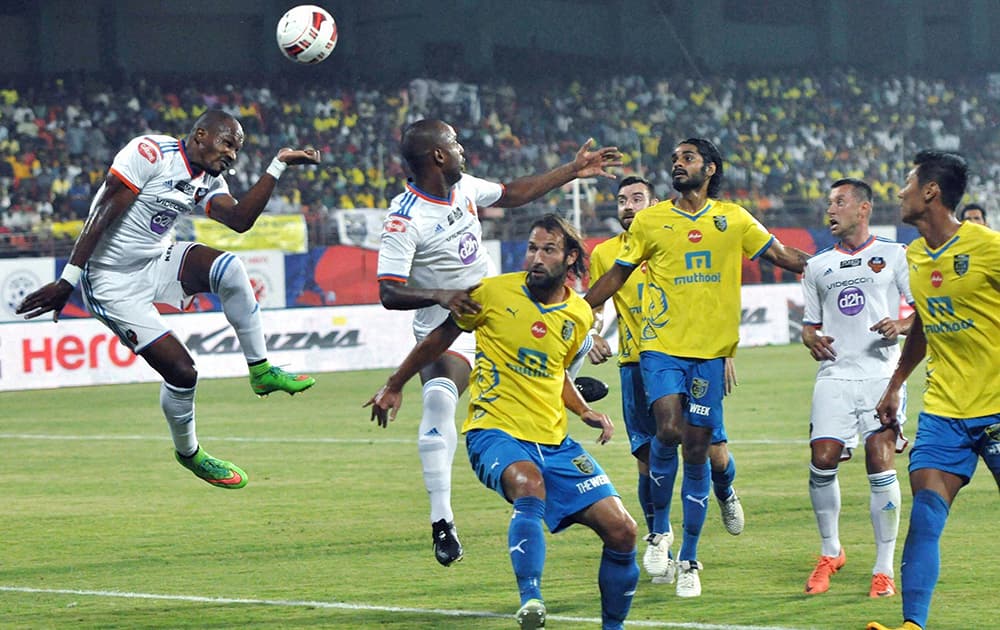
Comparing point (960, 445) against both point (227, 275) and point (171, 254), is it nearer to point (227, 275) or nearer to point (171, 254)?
point (227, 275)

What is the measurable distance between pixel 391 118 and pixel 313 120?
1832mm

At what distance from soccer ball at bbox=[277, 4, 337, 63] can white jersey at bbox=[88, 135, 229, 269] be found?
1515 millimetres

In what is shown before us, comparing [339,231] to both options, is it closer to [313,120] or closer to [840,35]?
[313,120]

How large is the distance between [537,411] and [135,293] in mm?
3553

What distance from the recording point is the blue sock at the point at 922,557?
6.42 meters

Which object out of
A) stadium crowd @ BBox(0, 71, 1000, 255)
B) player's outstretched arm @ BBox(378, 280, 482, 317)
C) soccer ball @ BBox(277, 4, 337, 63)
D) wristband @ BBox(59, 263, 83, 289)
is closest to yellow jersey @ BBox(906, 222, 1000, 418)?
player's outstretched arm @ BBox(378, 280, 482, 317)

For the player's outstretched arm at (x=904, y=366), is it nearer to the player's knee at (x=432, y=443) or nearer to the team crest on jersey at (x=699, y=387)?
the team crest on jersey at (x=699, y=387)

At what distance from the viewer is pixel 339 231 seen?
92.5ft

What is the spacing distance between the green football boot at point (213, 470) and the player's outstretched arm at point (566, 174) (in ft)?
8.22

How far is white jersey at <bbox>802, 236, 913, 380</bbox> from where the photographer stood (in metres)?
8.62

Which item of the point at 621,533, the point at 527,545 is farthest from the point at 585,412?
the point at 527,545

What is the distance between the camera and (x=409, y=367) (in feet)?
23.4

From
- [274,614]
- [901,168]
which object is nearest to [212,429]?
[274,614]

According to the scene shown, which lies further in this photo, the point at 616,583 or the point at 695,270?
the point at 695,270
